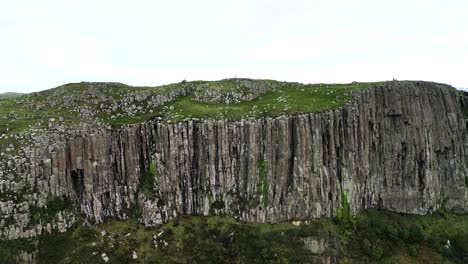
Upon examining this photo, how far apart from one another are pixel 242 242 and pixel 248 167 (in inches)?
476

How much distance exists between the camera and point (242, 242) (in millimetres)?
51594

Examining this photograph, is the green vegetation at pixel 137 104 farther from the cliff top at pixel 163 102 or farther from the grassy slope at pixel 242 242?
the grassy slope at pixel 242 242

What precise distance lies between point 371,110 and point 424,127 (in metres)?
12.1

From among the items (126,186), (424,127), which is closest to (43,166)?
(126,186)

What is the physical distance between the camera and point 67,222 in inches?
1940

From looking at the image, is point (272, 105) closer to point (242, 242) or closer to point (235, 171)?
point (235, 171)

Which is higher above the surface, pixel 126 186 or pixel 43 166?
pixel 43 166

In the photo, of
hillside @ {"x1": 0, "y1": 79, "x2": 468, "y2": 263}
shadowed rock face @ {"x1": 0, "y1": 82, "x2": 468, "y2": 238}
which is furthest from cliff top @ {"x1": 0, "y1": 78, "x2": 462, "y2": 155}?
shadowed rock face @ {"x1": 0, "y1": 82, "x2": 468, "y2": 238}

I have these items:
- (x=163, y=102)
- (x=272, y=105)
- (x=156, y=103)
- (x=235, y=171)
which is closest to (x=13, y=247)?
(x=156, y=103)

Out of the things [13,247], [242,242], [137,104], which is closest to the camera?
[13,247]

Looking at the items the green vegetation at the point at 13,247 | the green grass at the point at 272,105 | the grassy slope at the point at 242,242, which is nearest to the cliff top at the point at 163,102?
the green grass at the point at 272,105

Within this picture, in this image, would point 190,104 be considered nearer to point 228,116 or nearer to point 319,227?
point 228,116

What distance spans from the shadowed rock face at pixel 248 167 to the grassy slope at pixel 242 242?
2.11 meters

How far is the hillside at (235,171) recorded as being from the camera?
164ft
